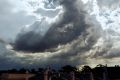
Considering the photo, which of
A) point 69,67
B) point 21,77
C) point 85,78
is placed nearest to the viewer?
point 85,78

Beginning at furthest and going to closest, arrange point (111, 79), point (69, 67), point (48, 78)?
point (69, 67) < point (111, 79) < point (48, 78)

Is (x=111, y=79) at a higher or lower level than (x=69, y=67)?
lower

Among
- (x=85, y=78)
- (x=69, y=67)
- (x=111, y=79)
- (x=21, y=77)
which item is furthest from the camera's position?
(x=69, y=67)

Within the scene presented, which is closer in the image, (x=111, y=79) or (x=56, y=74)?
(x=56, y=74)

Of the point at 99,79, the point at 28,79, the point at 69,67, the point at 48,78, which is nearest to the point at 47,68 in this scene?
the point at 48,78

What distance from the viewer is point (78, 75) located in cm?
6412

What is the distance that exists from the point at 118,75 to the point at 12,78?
29.7 meters

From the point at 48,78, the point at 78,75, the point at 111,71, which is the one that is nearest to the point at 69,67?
the point at 111,71

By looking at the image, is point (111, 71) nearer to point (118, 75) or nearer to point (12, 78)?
point (118, 75)

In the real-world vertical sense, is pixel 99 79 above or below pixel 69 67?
below

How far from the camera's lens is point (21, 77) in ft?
255

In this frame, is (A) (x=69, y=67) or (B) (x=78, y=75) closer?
(B) (x=78, y=75)

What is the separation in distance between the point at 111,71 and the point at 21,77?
26.1m

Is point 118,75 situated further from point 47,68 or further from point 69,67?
point 69,67
